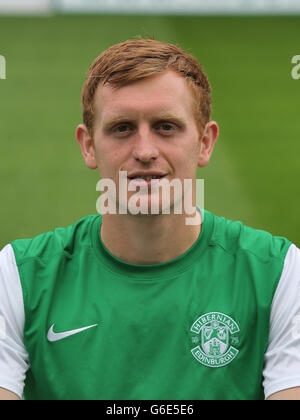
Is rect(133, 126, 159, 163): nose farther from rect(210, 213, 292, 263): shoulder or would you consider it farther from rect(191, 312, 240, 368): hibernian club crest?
rect(191, 312, 240, 368): hibernian club crest

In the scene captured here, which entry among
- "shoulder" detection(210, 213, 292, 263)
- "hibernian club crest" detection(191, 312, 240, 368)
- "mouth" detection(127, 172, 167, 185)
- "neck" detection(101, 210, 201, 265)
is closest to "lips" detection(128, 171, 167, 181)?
"mouth" detection(127, 172, 167, 185)

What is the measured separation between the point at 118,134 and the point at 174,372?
2.99 ft

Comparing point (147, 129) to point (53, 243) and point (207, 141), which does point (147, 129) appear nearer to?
point (207, 141)

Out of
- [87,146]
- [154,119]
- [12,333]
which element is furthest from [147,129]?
[12,333]

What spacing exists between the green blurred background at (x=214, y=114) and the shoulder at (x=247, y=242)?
215 inches

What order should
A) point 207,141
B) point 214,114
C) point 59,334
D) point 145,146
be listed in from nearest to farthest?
point 145,146, point 59,334, point 207,141, point 214,114

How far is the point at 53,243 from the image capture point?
9.11 ft

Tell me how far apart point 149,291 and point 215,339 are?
1.01 ft

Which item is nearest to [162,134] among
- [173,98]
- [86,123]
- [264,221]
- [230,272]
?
[173,98]

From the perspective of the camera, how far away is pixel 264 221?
332 inches

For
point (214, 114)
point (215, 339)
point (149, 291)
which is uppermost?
point (214, 114)

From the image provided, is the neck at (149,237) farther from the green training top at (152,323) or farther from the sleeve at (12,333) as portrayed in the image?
the sleeve at (12,333)

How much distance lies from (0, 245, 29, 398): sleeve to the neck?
410 millimetres

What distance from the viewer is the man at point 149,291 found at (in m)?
2.49
